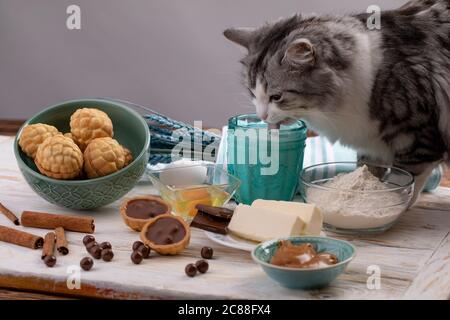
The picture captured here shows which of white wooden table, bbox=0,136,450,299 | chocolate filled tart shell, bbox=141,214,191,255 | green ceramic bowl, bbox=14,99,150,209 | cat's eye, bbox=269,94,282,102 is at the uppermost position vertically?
cat's eye, bbox=269,94,282,102

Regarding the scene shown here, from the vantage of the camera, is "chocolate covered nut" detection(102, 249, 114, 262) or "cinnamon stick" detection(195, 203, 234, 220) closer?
"chocolate covered nut" detection(102, 249, 114, 262)

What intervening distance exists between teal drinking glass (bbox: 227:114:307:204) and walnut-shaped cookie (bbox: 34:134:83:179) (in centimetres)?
34

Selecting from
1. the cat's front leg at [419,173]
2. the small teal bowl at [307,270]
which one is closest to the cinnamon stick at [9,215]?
the small teal bowl at [307,270]

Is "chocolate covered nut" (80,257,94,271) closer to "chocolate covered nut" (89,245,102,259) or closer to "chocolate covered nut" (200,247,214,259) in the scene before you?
"chocolate covered nut" (89,245,102,259)

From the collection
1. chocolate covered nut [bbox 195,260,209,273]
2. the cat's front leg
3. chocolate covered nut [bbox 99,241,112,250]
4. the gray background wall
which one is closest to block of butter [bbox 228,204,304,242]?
chocolate covered nut [bbox 195,260,209,273]

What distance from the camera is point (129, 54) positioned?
10.6 ft

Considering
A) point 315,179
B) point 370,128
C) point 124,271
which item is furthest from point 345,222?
point 124,271

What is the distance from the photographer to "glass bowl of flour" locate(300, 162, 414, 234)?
1.49m

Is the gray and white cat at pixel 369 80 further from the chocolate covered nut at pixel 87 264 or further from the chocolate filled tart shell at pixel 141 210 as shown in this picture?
the chocolate covered nut at pixel 87 264

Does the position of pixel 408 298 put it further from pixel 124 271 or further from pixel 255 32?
pixel 255 32

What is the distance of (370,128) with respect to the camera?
5.74 ft

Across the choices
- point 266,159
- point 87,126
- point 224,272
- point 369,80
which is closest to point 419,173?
point 369,80

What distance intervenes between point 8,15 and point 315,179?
2022 mm
